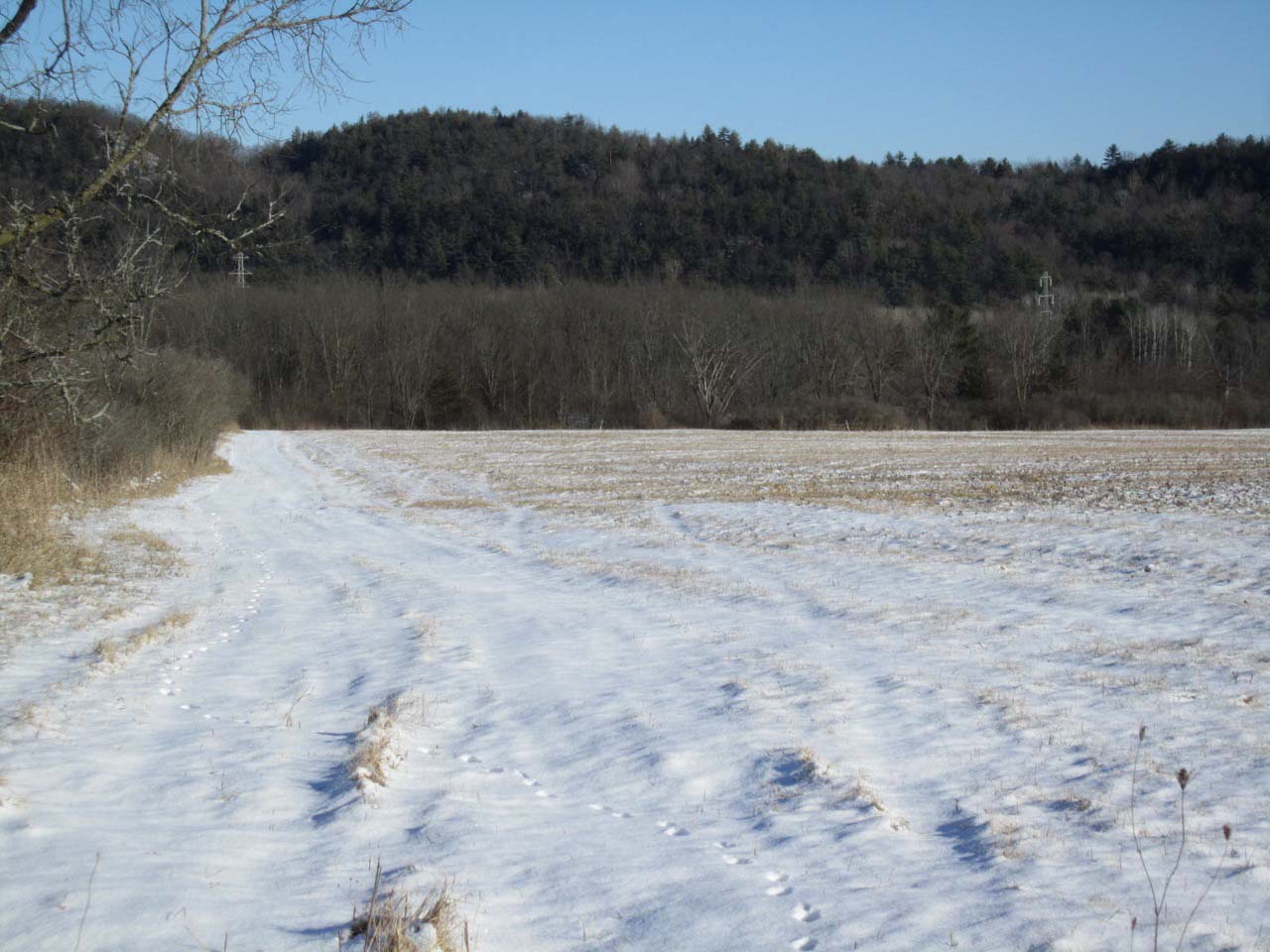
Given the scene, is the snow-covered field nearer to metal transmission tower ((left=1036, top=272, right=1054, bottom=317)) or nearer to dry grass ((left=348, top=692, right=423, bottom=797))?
dry grass ((left=348, top=692, right=423, bottom=797))

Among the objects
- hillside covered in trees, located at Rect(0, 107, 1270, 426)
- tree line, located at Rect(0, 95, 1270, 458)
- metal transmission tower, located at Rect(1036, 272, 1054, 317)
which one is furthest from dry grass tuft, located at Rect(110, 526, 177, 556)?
metal transmission tower, located at Rect(1036, 272, 1054, 317)

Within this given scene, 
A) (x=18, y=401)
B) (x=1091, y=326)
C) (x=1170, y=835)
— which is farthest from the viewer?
(x=1091, y=326)

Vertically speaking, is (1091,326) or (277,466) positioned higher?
(1091,326)

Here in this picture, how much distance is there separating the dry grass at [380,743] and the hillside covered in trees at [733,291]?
4883 centimetres

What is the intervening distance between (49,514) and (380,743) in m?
10.1

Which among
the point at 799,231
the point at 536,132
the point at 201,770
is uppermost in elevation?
the point at 536,132

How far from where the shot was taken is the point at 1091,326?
305 feet

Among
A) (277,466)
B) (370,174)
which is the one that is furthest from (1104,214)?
(277,466)

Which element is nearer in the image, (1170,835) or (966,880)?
(966,880)

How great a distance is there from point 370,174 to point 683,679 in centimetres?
12531

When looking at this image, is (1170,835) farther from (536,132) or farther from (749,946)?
(536,132)

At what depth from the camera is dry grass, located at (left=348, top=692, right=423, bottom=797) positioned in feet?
17.9

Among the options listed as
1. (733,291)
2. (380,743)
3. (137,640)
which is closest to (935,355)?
(733,291)

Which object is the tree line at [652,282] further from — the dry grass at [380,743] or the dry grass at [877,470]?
the dry grass at [877,470]
